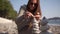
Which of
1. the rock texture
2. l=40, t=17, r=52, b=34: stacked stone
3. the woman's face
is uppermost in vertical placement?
the woman's face

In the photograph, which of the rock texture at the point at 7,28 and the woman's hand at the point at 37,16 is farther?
the rock texture at the point at 7,28

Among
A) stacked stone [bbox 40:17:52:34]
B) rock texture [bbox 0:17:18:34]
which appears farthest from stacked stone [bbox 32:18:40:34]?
rock texture [bbox 0:17:18:34]

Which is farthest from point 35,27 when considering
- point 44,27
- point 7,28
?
point 7,28

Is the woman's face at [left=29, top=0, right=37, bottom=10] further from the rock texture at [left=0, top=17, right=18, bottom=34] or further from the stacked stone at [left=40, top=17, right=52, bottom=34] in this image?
the rock texture at [left=0, top=17, right=18, bottom=34]

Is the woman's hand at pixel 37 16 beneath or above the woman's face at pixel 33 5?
beneath

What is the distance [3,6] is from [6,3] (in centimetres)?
55

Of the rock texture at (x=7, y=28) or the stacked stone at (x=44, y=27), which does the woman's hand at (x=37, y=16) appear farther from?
the rock texture at (x=7, y=28)

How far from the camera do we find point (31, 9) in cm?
135

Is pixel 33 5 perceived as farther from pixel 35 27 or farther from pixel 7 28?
pixel 7 28

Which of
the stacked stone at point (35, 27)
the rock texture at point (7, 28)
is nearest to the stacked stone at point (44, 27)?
the stacked stone at point (35, 27)

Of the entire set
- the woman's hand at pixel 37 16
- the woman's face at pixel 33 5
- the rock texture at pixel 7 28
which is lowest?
the rock texture at pixel 7 28

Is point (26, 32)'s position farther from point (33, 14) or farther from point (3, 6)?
point (3, 6)

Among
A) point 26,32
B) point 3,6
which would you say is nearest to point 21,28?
point 26,32

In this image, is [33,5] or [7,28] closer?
[33,5]
